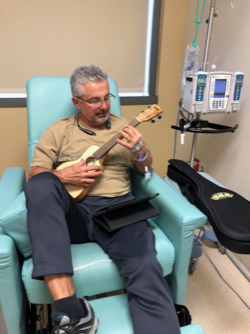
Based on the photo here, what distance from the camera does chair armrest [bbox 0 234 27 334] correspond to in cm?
86

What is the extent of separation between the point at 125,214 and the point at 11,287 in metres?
0.50

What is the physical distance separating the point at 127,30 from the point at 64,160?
1349 mm

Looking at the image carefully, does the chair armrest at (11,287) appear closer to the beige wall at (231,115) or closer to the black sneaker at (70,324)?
the black sneaker at (70,324)

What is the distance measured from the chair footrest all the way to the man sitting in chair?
43 millimetres

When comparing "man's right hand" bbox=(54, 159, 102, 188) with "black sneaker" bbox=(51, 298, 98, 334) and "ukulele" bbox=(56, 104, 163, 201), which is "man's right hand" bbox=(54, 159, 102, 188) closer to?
"ukulele" bbox=(56, 104, 163, 201)

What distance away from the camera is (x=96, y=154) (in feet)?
3.88

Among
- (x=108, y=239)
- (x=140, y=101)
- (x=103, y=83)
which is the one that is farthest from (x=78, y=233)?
(x=140, y=101)

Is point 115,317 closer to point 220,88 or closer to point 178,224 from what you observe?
point 178,224

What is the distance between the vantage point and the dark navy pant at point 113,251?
2.72ft

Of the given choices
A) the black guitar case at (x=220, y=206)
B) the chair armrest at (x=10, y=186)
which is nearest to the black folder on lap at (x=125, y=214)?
the black guitar case at (x=220, y=206)

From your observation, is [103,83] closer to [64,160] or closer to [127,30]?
[64,160]

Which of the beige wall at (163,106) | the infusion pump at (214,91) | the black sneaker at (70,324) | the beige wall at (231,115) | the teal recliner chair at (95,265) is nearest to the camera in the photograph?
the black sneaker at (70,324)

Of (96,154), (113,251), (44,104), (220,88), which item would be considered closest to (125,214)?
(113,251)

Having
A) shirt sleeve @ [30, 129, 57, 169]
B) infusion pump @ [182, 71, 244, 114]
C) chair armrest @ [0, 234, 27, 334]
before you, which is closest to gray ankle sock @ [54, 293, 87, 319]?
chair armrest @ [0, 234, 27, 334]
